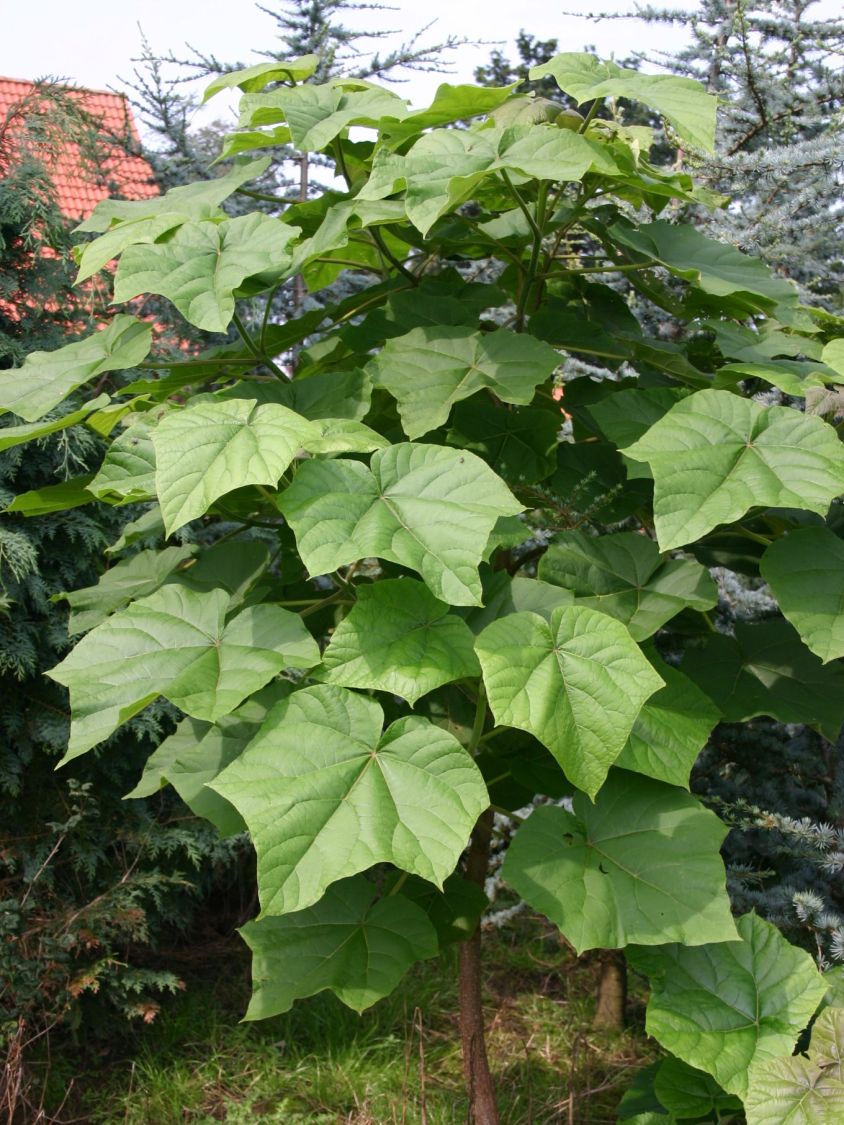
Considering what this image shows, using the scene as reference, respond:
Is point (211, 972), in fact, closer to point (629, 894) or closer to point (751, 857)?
point (751, 857)

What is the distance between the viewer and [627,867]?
1269 millimetres

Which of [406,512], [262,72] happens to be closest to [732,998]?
[406,512]

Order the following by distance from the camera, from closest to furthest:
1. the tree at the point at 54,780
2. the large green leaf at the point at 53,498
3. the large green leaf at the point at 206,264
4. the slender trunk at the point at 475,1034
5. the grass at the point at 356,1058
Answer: the large green leaf at the point at 206,264 → the large green leaf at the point at 53,498 → the slender trunk at the point at 475,1034 → the grass at the point at 356,1058 → the tree at the point at 54,780

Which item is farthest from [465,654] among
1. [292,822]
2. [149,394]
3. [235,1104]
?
[235,1104]

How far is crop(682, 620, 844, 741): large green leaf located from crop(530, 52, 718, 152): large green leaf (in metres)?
0.75

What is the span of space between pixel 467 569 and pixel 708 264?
0.73 meters

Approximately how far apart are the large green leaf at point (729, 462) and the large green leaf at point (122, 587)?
0.77m

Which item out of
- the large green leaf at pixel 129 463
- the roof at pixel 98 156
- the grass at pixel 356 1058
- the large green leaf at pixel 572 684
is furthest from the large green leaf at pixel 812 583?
the roof at pixel 98 156

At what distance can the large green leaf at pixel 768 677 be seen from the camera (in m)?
1.52

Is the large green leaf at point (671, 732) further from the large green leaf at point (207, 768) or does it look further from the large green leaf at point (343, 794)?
the large green leaf at point (207, 768)

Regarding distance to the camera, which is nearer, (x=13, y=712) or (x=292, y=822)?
(x=292, y=822)

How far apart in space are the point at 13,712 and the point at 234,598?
1.64 m

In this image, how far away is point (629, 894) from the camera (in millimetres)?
1233

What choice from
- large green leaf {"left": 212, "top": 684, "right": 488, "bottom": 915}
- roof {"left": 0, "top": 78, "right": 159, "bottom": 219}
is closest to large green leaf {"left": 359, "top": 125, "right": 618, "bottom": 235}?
large green leaf {"left": 212, "top": 684, "right": 488, "bottom": 915}
